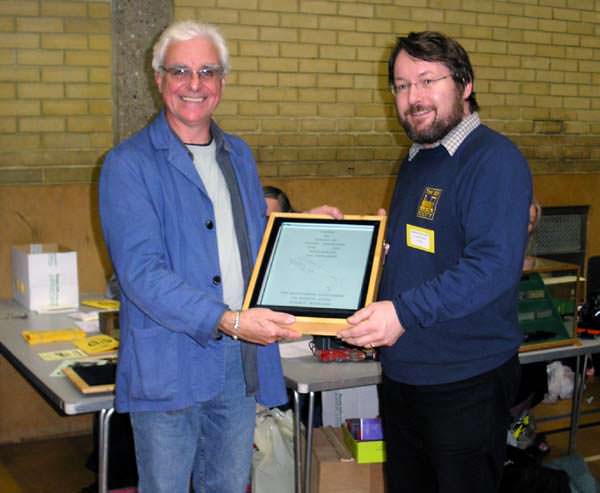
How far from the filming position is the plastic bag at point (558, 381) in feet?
15.7

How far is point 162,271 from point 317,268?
49cm

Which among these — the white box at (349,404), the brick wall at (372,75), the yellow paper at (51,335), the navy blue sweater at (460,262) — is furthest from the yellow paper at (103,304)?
the navy blue sweater at (460,262)

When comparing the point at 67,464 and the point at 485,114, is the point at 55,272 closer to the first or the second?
the point at 67,464

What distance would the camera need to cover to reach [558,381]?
479 cm

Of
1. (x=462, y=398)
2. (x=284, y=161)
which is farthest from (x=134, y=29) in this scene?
(x=462, y=398)

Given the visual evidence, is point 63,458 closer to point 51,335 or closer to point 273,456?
point 51,335

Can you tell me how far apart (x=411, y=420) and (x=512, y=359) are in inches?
12.7

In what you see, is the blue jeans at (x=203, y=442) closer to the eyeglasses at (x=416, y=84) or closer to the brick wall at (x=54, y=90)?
the eyeglasses at (x=416, y=84)

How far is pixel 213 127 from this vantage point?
8.04 feet

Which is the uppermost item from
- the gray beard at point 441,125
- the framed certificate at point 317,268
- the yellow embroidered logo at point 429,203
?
the gray beard at point 441,125

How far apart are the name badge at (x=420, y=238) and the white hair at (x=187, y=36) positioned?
2.29ft

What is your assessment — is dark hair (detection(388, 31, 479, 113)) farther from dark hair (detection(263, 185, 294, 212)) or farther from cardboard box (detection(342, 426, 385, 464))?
dark hair (detection(263, 185, 294, 212))

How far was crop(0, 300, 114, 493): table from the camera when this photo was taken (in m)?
2.88

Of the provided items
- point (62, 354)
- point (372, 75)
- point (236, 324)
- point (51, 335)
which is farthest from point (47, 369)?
point (372, 75)
